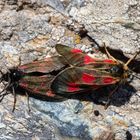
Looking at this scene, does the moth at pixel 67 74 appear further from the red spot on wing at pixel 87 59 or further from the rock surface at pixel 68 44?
the rock surface at pixel 68 44

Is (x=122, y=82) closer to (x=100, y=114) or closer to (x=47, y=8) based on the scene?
(x=100, y=114)

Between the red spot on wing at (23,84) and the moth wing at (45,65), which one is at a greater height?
the moth wing at (45,65)

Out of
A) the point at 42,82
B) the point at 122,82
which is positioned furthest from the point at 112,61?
the point at 42,82

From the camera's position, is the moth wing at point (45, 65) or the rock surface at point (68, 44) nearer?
the rock surface at point (68, 44)

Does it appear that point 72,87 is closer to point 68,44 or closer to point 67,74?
point 67,74

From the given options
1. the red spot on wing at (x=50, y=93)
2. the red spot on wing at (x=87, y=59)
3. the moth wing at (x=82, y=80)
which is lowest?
the red spot on wing at (x=50, y=93)

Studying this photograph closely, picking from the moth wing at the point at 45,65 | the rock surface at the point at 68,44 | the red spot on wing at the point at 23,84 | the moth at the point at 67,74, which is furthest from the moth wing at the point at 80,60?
the red spot on wing at the point at 23,84

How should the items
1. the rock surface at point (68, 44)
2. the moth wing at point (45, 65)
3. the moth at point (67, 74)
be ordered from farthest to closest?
1. the moth wing at point (45, 65)
2. the moth at point (67, 74)
3. the rock surface at point (68, 44)

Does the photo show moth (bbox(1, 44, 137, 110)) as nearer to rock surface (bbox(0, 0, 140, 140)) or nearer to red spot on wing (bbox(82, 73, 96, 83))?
red spot on wing (bbox(82, 73, 96, 83))

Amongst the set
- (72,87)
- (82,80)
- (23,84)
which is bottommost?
(23,84)

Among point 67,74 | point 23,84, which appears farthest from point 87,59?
point 23,84
